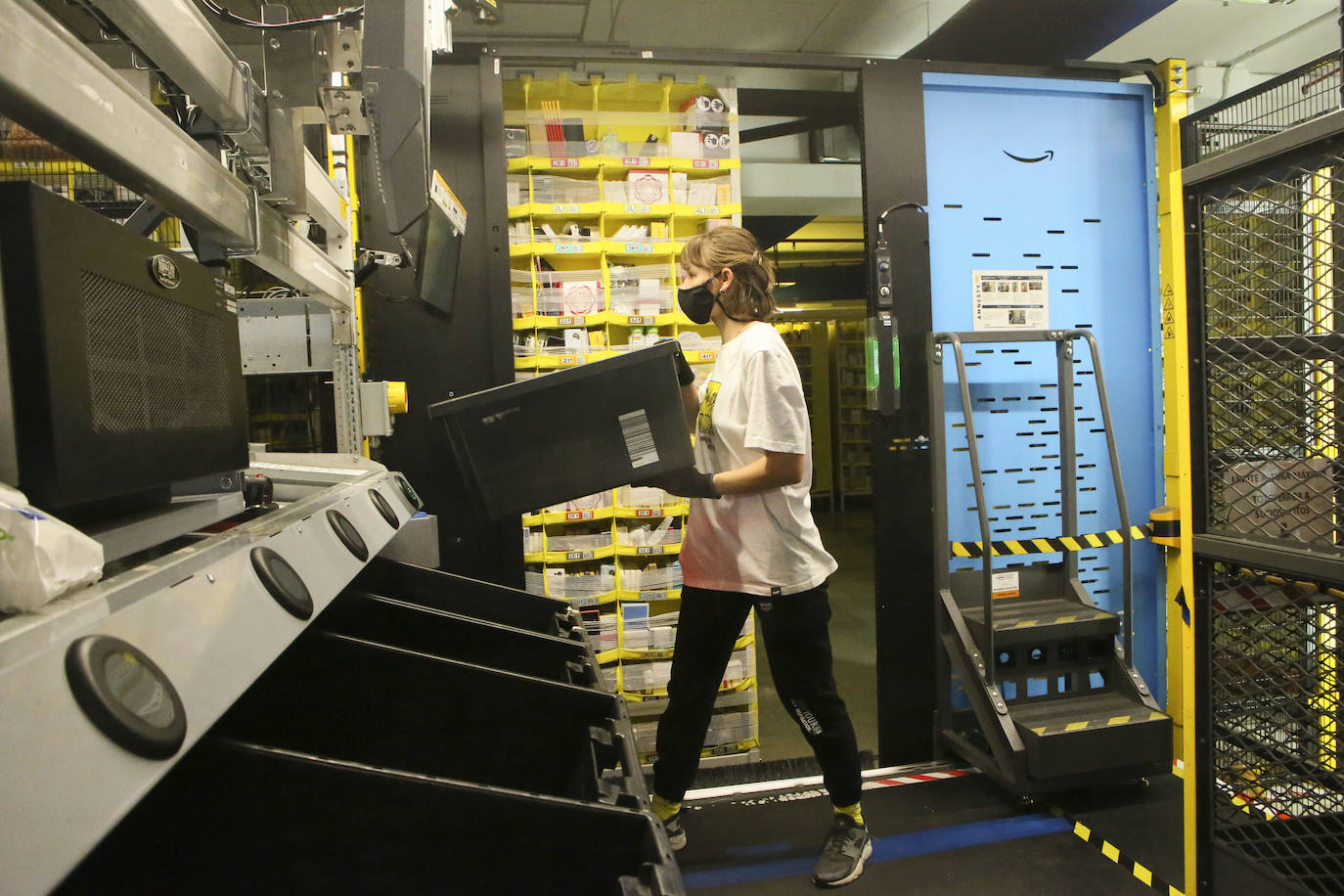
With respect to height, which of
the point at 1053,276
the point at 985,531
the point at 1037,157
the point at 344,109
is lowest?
the point at 985,531

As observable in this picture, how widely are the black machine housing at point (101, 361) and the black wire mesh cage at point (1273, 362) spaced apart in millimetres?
1808

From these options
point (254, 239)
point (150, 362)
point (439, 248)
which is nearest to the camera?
point (150, 362)

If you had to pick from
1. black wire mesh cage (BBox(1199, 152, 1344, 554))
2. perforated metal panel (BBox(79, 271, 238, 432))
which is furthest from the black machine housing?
black wire mesh cage (BBox(1199, 152, 1344, 554))

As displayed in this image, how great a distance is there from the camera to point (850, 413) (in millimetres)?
11344

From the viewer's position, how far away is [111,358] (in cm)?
87

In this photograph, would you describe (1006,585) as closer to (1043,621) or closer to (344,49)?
(1043,621)

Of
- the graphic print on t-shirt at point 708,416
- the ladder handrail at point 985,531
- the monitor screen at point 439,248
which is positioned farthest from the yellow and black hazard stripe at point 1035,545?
the monitor screen at point 439,248

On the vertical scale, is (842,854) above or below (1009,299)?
below

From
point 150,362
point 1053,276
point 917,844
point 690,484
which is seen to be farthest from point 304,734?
point 1053,276

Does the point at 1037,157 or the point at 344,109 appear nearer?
the point at 344,109

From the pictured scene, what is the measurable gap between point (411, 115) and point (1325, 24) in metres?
5.76

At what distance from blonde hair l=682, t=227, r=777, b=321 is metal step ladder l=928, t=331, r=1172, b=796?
106 cm

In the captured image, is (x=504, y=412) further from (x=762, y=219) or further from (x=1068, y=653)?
(x=762, y=219)

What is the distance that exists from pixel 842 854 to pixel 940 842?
0.47 meters
